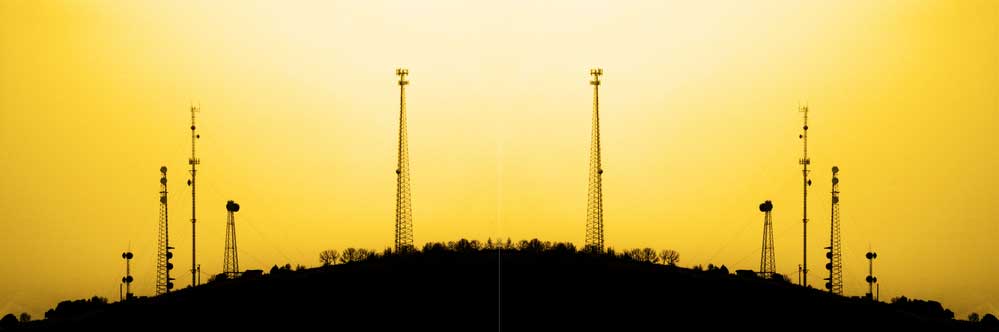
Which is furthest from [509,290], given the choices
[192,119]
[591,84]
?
[192,119]

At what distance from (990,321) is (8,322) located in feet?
212

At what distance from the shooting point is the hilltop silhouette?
72.2m

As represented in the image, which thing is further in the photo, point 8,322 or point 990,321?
point 990,321

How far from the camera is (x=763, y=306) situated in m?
77.8

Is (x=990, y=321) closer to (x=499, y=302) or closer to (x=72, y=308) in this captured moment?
(x=499, y=302)

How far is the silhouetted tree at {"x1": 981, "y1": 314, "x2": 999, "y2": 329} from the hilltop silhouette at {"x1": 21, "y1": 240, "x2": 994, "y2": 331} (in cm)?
88

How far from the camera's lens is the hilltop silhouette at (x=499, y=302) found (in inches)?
2844

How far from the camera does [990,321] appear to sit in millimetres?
81688

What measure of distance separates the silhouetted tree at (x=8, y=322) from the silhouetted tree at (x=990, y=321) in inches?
2329

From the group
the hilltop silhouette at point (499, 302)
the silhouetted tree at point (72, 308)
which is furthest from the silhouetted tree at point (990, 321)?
the silhouetted tree at point (72, 308)

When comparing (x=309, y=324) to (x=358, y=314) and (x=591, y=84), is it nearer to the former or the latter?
(x=358, y=314)

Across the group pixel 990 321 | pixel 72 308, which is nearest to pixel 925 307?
pixel 990 321

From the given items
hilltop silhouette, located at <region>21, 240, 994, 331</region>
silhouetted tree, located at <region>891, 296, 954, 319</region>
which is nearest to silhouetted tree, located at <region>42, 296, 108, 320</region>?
hilltop silhouette, located at <region>21, 240, 994, 331</region>

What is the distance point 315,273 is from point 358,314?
568 inches
